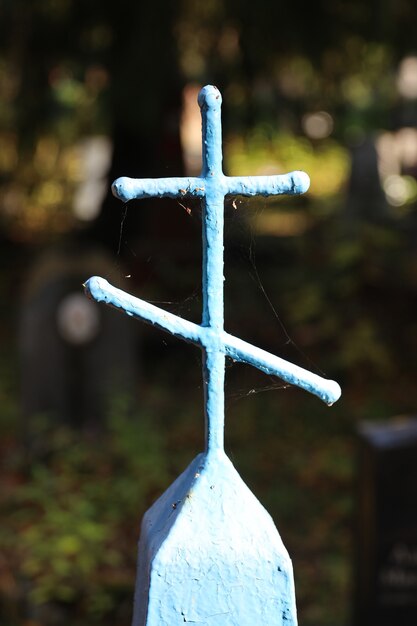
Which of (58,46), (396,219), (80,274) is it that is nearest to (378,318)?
(396,219)

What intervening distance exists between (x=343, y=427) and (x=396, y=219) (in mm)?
3032

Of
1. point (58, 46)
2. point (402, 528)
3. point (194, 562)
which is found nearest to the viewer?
point (194, 562)

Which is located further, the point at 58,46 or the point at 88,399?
the point at 58,46

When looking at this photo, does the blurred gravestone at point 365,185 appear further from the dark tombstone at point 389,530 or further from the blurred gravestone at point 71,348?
the dark tombstone at point 389,530

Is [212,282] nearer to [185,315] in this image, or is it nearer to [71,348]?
[185,315]

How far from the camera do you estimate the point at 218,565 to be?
4.36 ft

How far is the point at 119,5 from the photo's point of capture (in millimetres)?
5719

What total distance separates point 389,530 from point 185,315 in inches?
48.8

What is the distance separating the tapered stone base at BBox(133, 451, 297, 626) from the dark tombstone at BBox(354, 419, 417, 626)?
2.38 m

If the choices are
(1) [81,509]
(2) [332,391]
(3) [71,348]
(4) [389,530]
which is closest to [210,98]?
(2) [332,391]

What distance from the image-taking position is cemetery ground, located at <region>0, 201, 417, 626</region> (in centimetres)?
428

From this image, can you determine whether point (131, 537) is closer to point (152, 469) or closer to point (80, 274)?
point (152, 469)

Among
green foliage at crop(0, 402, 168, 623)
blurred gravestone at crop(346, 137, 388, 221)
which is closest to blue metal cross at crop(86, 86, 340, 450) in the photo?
green foliage at crop(0, 402, 168, 623)

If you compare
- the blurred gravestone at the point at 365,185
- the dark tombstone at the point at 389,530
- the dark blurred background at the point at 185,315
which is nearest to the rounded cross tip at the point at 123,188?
the dark tombstone at the point at 389,530
